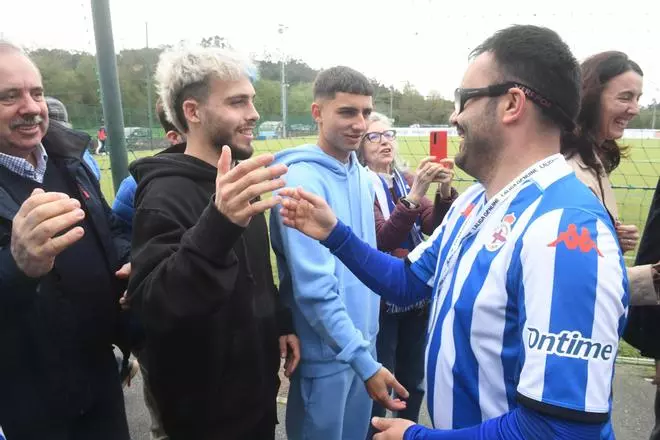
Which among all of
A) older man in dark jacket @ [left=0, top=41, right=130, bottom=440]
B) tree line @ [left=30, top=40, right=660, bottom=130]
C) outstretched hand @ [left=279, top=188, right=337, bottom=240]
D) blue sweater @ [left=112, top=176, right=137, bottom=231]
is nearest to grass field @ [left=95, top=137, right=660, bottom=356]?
outstretched hand @ [left=279, top=188, right=337, bottom=240]

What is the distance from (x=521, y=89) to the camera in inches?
54.8

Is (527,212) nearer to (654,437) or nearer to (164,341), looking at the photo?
(164,341)

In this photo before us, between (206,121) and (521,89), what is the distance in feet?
4.10

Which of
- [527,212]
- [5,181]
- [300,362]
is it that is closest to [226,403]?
[300,362]

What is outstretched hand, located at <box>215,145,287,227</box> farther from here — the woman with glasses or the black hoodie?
the woman with glasses

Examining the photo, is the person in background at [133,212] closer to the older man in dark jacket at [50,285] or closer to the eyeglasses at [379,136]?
the older man in dark jacket at [50,285]

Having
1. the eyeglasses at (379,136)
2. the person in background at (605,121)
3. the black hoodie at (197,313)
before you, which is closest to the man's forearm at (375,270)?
the black hoodie at (197,313)

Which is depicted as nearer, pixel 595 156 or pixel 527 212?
pixel 527 212

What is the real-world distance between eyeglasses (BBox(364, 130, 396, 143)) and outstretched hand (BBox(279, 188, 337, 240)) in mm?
1907

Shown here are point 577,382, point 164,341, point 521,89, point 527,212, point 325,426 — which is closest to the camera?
point 577,382

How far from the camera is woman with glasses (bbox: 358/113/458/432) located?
9.75 ft

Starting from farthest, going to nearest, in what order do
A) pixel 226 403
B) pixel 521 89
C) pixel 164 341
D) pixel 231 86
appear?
pixel 231 86 → pixel 226 403 → pixel 164 341 → pixel 521 89

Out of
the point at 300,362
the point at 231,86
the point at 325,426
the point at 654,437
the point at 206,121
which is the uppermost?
the point at 231,86

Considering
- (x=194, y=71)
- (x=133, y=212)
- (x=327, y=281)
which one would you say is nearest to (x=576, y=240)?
(x=327, y=281)
